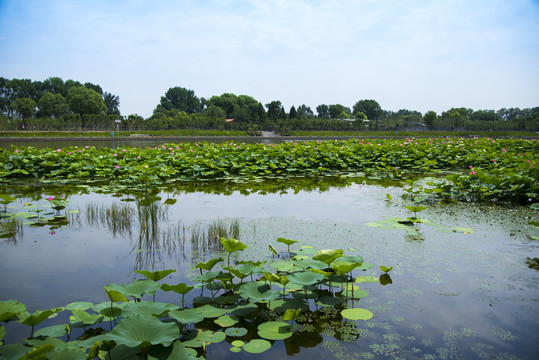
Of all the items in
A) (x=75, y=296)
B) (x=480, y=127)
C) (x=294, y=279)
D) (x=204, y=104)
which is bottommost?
(x=75, y=296)

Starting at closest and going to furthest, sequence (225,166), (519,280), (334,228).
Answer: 1. (519,280)
2. (334,228)
3. (225,166)

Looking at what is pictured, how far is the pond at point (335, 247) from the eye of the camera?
1.97 metres

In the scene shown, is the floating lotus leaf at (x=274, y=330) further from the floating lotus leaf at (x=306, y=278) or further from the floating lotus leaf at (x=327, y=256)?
the floating lotus leaf at (x=327, y=256)

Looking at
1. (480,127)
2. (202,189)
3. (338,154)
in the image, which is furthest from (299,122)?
(202,189)

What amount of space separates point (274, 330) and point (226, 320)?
307 mm

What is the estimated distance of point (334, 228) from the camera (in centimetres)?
411

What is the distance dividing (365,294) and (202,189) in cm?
480

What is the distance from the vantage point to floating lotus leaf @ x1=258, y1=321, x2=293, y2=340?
1.91 meters

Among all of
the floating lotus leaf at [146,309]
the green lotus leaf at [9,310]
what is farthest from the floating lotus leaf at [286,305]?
the green lotus leaf at [9,310]

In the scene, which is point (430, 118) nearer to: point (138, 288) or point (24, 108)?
point (138, 288)

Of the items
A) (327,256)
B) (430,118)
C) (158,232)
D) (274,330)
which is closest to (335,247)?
(327,256)

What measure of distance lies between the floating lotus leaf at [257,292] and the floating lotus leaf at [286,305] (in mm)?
129

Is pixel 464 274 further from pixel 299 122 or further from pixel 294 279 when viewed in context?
pixel 299 122

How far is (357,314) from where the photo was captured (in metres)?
2.12
